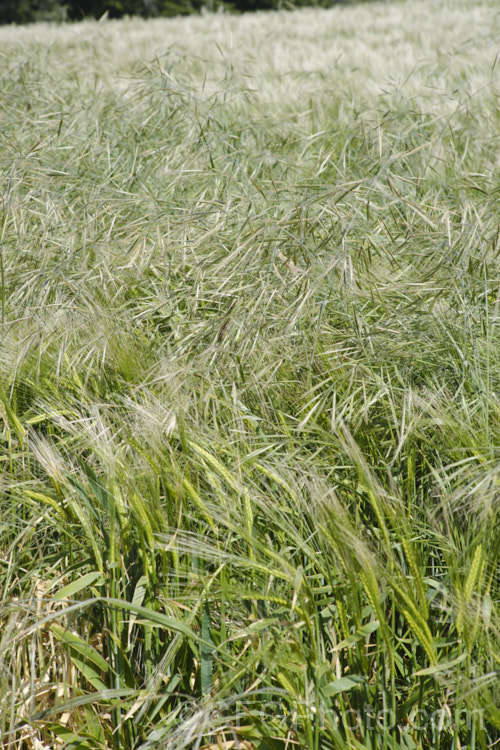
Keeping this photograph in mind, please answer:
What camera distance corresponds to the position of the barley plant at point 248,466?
2.68ft

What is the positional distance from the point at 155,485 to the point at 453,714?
1.62 feet

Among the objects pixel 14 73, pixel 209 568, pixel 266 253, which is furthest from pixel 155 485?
pixel 14 73

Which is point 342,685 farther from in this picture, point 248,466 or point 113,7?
point 113,7

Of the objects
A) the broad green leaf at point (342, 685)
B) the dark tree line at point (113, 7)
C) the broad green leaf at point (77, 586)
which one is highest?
the dark tree line at point (113, 7)

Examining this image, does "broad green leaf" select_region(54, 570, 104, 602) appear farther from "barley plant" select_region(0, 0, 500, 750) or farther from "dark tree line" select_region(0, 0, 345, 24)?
"dark tree line" select_region(0, 0, 345, 24)

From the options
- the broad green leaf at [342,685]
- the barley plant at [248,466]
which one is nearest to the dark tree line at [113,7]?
the barley plant at [248,466]

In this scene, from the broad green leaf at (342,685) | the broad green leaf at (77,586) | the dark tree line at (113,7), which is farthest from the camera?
the dark tree line at (113,7)

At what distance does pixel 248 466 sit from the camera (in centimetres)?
105

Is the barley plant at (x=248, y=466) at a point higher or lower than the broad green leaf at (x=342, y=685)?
higher

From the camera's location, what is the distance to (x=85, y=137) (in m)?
2.09

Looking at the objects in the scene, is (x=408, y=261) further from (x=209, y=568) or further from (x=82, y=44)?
(x=82, y=44)

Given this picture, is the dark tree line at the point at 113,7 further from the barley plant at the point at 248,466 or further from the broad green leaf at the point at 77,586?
the broad green leaf at the point at 77,586

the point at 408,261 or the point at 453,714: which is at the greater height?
the point at 408,261

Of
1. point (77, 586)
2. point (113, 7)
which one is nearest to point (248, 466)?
point (77, 586)
